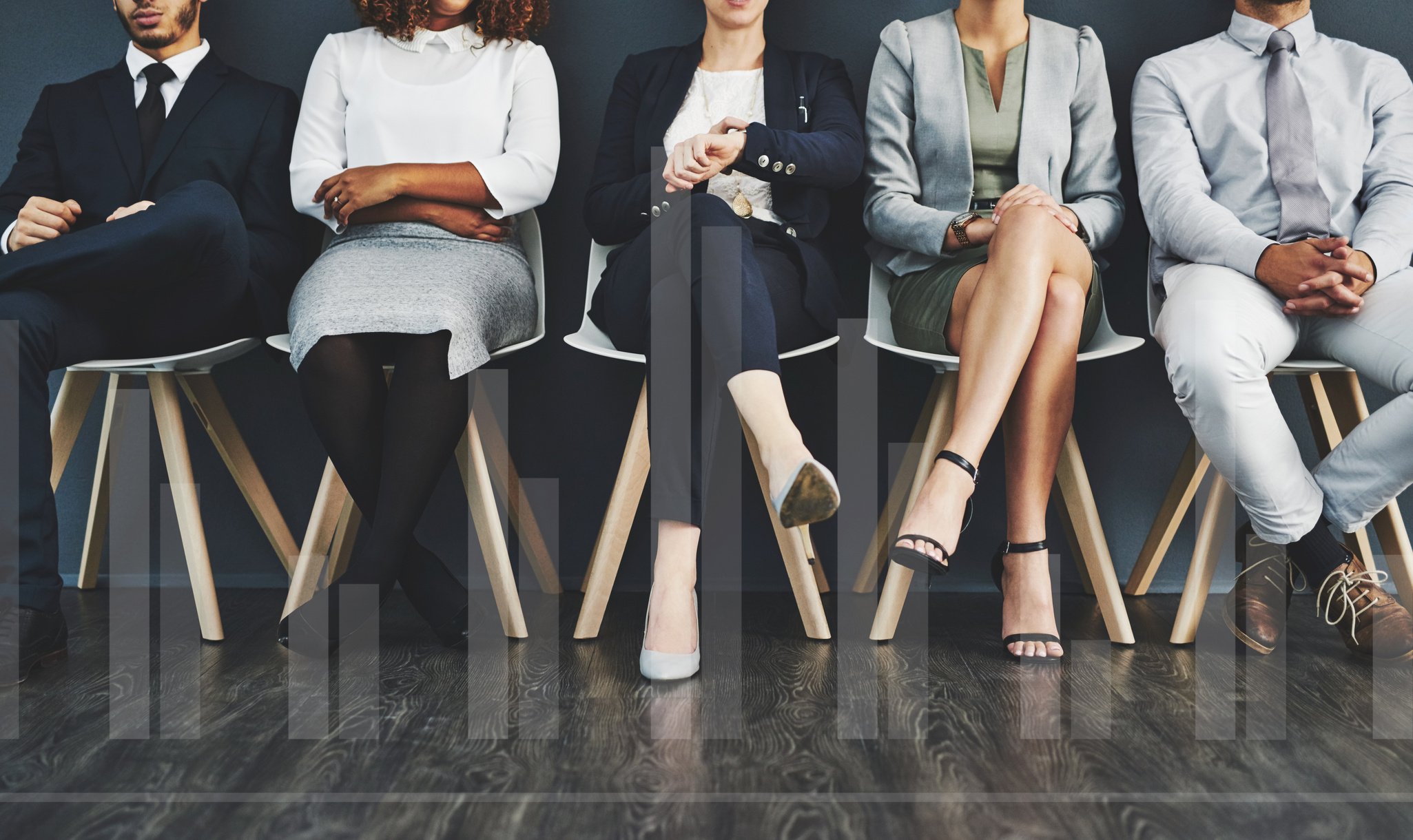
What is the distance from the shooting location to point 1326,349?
174 cm

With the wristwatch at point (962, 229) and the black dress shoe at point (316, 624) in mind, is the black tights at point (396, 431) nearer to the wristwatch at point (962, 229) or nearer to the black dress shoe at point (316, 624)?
the black dress shoe at point (316, 624)

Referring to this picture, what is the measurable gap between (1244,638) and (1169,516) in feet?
1.43

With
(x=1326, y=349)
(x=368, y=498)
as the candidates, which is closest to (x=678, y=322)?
(x=368, y=498)

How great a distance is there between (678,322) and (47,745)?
40.1 inches

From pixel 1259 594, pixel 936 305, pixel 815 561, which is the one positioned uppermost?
pixel 936 305

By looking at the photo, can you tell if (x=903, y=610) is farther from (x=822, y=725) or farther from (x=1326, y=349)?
(x=1326, y=349)

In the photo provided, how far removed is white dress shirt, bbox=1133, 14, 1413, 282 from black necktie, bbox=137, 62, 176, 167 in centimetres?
197

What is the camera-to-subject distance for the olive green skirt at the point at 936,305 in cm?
178

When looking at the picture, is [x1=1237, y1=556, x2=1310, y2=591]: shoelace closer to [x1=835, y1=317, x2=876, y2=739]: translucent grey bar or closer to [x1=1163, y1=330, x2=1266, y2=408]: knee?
[x1=1163, y1=330, x2=1266, y2=408]: knee

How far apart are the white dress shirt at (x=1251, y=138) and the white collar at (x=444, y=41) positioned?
1366 millimetres

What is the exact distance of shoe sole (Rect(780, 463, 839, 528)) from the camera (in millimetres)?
1283

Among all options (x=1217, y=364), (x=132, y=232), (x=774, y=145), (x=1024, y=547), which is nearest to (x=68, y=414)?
(x=132, y=232)

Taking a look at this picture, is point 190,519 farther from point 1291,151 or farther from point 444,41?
point 1291,151

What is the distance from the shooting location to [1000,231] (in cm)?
168
